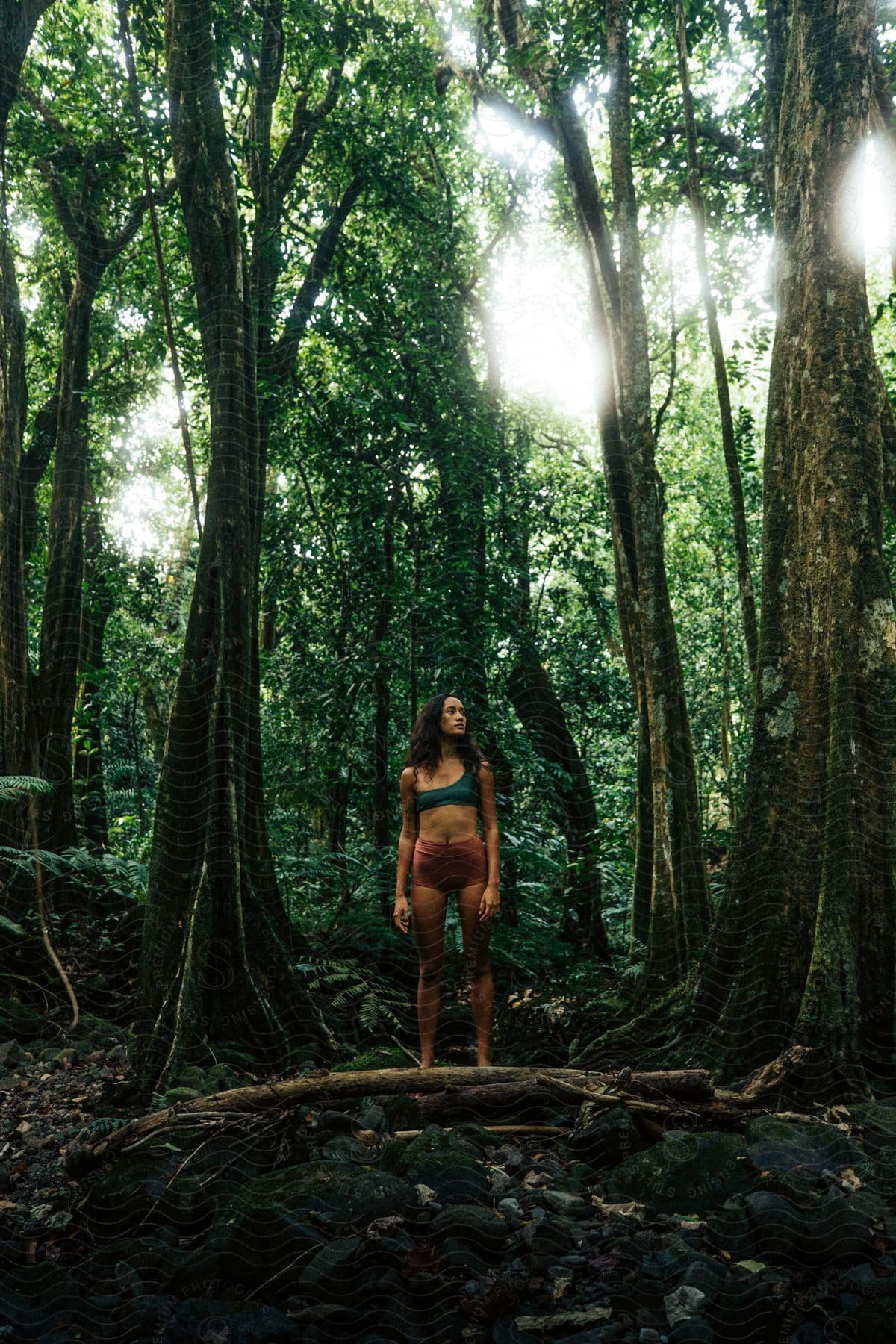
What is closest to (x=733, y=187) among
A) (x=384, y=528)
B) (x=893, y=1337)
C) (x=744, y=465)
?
(x=744, y=465)

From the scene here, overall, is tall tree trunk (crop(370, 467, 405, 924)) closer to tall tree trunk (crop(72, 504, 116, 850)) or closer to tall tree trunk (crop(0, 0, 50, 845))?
tall tree trunk (crop(0, 0, 50, 845))

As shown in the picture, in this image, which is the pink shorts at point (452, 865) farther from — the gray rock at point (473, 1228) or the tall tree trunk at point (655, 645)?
the gray rock at point (473, 1228)

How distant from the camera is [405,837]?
14.1 feet

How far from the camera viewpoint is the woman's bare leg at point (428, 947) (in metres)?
4.12

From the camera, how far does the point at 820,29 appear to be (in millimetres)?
4070

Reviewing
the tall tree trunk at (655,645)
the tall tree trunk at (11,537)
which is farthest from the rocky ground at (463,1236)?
the tall tree trunk at (11,537)

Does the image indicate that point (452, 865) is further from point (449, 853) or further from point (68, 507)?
point (68, 507)

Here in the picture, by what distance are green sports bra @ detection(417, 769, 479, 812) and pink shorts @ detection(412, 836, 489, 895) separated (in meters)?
0.14

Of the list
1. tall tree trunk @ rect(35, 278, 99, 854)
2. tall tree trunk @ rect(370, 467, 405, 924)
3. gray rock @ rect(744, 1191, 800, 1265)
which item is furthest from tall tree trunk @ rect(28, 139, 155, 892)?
gray rock @ rect(744, 1191, 800, 1265)

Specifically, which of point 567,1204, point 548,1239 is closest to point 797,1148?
point 567,1204

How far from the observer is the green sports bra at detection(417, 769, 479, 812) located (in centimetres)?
416

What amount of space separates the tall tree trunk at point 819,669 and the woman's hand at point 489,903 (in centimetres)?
83

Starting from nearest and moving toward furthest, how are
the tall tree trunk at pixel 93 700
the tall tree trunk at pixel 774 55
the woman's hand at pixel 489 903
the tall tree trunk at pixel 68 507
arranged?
the woman's hand at pixel 489 903 → the tall tree trunk at pixel 774 55 → the tall tree trunk at pixel 68 507 → the tall tree trunk at pixel 93 700

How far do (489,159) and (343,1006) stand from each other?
27.5ft
